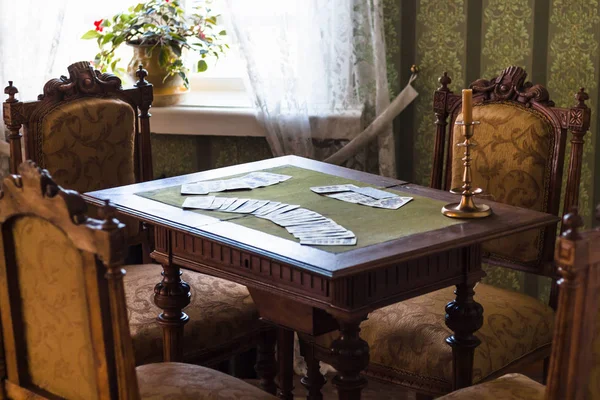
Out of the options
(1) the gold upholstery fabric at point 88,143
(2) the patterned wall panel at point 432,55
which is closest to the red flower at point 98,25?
(1) the gold upholstery fabric at point 88,143

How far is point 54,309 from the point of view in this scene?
1860 millimetres

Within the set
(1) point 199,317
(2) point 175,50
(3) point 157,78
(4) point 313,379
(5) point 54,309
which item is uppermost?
→ (2) point 175,50

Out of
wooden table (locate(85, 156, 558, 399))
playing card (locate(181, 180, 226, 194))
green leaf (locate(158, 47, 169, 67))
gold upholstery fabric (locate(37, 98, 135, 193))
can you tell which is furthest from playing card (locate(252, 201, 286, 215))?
green leaf (locate(158, 47, 169, 67))

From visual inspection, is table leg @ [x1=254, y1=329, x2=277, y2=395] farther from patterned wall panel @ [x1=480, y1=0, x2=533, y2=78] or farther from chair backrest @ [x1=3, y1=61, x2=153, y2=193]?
patterned wall panel @ [x1=480, y1=0, x2=533, y2=78]

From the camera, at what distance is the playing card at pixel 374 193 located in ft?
8.29

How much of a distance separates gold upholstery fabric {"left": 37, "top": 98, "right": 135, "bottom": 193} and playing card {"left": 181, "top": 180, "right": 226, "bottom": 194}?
1.71ft

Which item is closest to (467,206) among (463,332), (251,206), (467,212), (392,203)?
(467,212)

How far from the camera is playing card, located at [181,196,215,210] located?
2443 mm

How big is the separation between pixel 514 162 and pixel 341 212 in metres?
0.71

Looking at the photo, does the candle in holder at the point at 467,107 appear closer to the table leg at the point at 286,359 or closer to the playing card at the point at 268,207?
the playing card at the point at 268,207

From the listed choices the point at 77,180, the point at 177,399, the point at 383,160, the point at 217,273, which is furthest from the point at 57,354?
the point at 383,160

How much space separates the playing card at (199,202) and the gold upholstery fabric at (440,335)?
526 mm

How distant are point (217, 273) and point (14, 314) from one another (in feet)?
1.66

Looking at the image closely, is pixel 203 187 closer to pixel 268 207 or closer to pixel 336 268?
pixel 268 207
